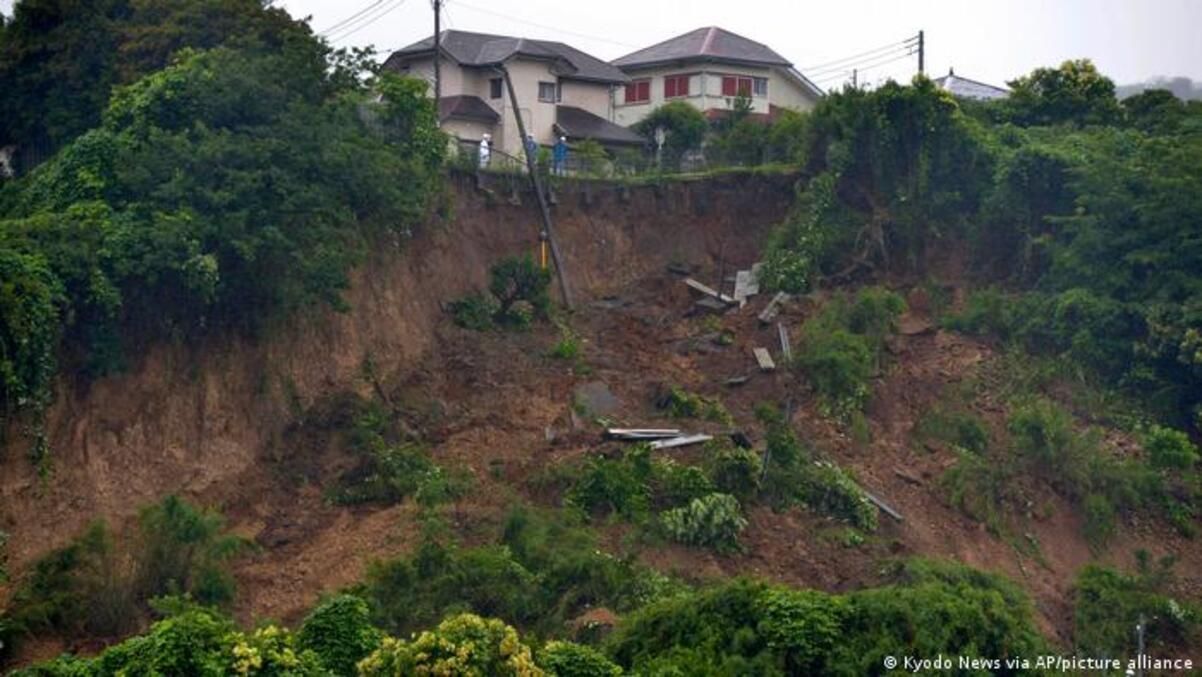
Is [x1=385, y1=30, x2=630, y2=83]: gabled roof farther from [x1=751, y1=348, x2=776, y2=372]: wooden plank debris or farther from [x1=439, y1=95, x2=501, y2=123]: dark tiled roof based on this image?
[x1=751, y1=348, x2=776, y2=372]: wooden plank debris

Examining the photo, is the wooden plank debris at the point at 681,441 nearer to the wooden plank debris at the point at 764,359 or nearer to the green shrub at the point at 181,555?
the wooden plank debris at the point at 764,359

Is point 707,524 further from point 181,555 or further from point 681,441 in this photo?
point 181,555

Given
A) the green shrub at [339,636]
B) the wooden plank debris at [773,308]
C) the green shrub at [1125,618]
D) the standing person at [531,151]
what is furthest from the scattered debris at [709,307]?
the green shrub at [339,636]

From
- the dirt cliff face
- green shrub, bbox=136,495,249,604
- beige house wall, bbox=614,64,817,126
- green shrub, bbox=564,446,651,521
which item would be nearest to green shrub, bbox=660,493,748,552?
green shrub, bbox=564,446,651,521

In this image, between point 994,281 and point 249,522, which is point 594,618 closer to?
point 249,522

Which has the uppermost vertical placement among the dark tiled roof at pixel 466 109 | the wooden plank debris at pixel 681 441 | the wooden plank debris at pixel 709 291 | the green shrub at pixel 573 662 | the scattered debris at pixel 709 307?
the dark tiled roof at pixel 466 109

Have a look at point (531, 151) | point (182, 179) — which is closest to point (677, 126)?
point (531, 151)
